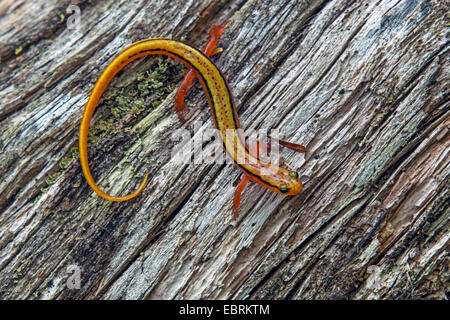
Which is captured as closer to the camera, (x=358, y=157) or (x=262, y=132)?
(x=358, y=157)

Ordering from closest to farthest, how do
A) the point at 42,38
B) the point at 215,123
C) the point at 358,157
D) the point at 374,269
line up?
the point at 374,269, the point at 358,157, the point at 215,123, the point at 42,38

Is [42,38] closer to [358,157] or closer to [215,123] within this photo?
[215,123]

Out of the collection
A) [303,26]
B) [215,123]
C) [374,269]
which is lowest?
[374,269]

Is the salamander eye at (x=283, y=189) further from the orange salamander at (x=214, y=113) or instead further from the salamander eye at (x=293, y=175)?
the salamander eye at (x=293, y=175)

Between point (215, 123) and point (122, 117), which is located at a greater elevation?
point (122, 117)

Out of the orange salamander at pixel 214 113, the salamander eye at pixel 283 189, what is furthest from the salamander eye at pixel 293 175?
the salamander eye at pixel 283 189

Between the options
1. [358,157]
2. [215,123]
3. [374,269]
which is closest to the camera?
[374,269]
